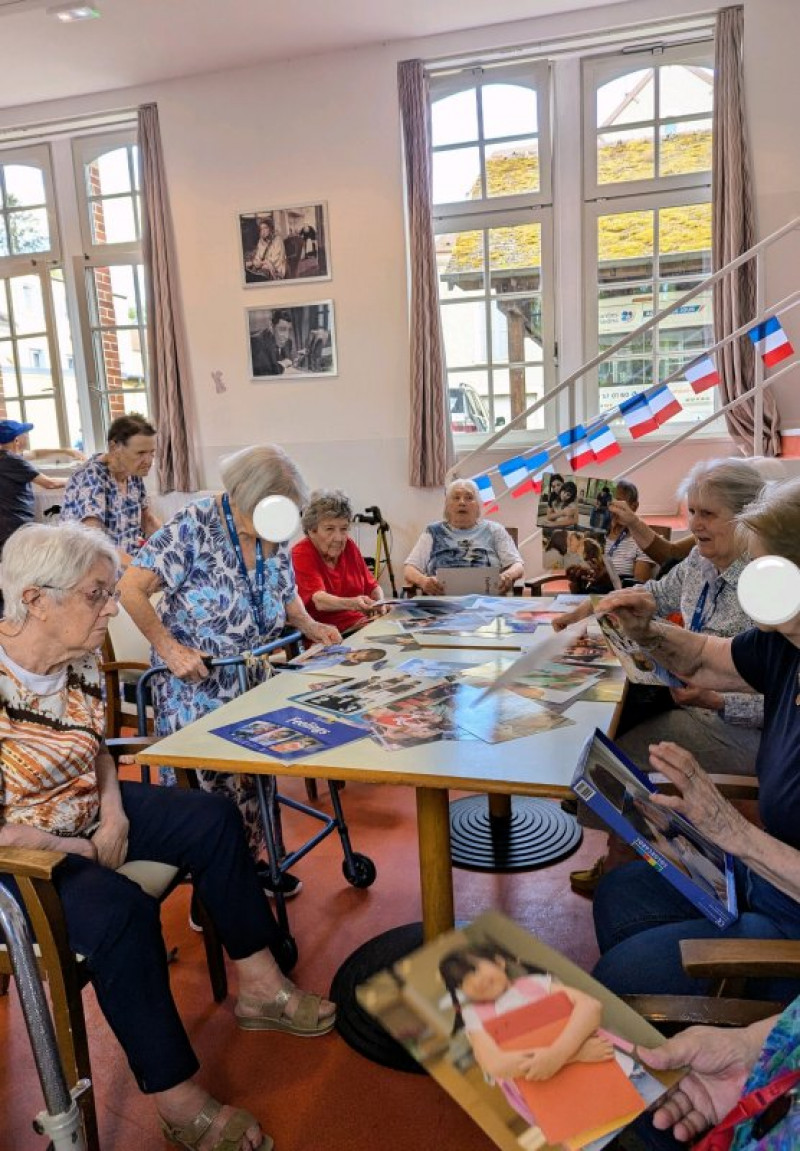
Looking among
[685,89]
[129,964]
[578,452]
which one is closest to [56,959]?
[129,964]

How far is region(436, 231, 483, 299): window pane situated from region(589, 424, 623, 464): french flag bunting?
136cm

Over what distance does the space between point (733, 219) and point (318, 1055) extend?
15.3 feet

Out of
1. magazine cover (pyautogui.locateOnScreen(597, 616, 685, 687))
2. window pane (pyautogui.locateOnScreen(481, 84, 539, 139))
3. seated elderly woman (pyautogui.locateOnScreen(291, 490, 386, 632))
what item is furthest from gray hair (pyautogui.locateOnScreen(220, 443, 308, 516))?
window pane (pyautogui.locateOnScreen(481, 84, 539, 139))

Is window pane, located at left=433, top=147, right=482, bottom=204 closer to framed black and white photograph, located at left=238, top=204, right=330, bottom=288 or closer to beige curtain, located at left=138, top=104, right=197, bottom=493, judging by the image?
framed black and white photograph, located at left=238, top=204, right=330, bottom=288

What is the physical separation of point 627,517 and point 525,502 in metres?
2.07

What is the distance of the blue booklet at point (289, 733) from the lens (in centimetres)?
159

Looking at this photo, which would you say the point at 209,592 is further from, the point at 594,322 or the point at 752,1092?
the point at 594,322

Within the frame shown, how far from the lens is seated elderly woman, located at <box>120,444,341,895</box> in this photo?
2146 mm

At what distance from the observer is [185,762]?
5.19 ft

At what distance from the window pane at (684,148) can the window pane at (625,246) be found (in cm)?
30

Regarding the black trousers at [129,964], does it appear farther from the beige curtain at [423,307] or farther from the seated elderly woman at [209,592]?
the beige curtain at [423,307]

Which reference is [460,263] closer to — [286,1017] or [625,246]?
[625,246]

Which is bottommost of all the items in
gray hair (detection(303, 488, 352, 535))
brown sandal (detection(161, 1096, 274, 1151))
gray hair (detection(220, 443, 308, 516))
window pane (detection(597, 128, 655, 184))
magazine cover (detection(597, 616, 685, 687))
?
brown sandal (detection(161, 1096, 274, 1151))

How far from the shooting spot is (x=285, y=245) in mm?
5406
